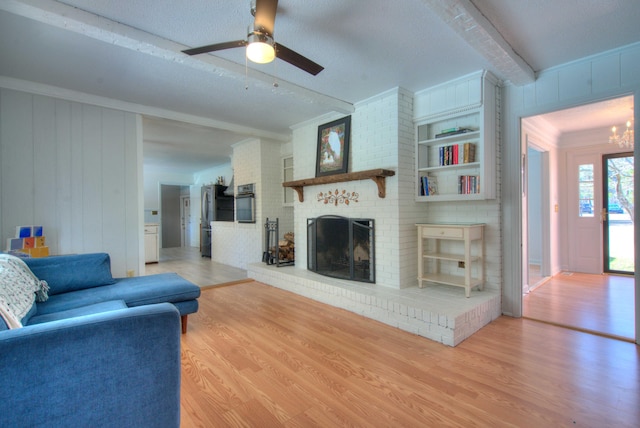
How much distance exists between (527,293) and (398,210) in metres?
2.27

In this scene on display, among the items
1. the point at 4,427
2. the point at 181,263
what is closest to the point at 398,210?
the point at 4,427

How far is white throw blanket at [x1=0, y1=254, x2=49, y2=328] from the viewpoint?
1.61 meters

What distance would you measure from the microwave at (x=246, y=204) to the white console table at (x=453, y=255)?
333cm

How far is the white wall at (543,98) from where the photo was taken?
8.48 feet

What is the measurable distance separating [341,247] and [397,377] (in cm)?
213

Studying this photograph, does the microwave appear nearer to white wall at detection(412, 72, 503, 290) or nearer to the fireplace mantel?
the fireplace mantel

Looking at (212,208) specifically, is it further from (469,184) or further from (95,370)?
(95,370)

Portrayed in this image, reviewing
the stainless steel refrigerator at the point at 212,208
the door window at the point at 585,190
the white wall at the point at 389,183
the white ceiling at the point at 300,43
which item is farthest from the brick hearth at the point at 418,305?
the stainless steel refrigerator at the point at 212,208

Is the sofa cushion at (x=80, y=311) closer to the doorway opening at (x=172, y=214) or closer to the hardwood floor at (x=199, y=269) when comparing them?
the hardwood floor at (x=199, y=269)

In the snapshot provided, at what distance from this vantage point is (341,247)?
4.07 m

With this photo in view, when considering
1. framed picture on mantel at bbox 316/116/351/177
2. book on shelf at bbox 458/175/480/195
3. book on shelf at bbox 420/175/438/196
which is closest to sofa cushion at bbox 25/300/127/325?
framed picture on mantel at bbox 316/116/351/177

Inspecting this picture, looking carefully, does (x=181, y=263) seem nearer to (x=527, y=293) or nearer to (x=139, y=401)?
(x=139, y=401)

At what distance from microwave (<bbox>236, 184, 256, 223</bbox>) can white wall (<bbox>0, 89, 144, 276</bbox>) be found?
2.08 meters

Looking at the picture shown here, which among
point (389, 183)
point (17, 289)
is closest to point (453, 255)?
point (389, 183)
